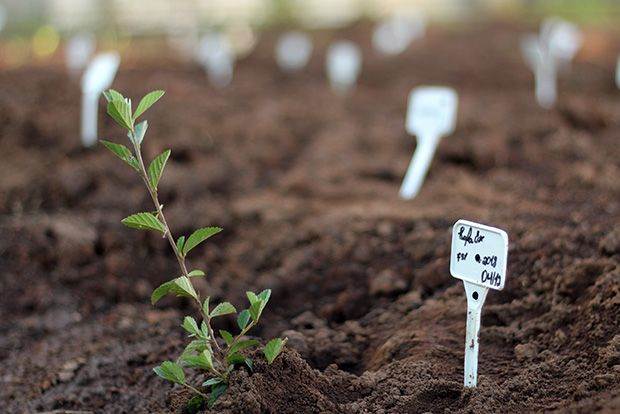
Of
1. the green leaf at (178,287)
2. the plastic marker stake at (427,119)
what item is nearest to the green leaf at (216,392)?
the green leaf at (178,287)

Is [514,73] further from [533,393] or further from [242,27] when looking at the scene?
[242,27]

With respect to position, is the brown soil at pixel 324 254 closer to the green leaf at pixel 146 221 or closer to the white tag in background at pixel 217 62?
the green leaf at pixel 146 221

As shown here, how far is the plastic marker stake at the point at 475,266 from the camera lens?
6.21ft

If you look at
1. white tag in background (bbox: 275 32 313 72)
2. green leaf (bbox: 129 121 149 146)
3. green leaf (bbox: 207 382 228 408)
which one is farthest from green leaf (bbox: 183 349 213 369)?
Result: white tag in background (bbox: 275 32 313 72)

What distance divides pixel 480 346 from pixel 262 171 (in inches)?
109

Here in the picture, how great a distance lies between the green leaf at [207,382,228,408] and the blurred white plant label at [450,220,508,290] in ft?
2.08

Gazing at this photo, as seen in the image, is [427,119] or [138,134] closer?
[138,134]

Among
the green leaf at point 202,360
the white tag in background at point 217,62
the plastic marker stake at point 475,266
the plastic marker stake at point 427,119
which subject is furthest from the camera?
the white tag in background at point 217,62

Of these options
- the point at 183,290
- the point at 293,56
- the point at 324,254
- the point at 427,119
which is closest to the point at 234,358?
the point at 183,290

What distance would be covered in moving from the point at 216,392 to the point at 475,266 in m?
0.69

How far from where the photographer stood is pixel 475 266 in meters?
1.95

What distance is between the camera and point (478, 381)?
1990 millimetres

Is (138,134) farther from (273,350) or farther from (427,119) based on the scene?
(427,119)

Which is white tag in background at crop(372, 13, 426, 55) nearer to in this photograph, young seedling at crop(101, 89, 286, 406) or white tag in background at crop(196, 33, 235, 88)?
white tag in background at crop(196, 33, 235, 88)
